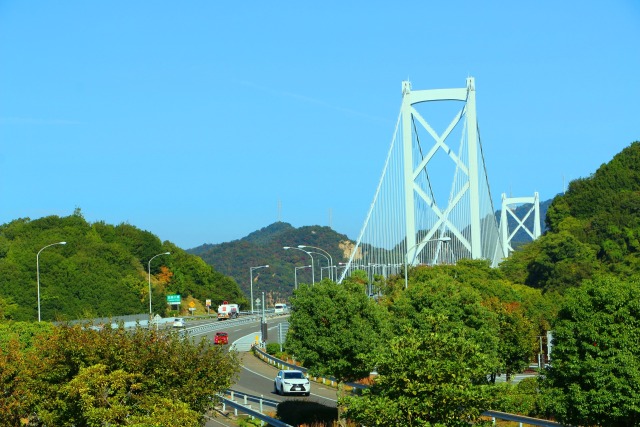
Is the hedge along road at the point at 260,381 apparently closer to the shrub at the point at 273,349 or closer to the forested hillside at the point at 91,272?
the shrub at the point at 273,349

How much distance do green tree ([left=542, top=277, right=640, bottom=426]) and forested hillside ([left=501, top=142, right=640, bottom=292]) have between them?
59.6 meters

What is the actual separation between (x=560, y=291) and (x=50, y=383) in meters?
62.4

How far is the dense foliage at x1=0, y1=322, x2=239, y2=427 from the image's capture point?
24453 millimetres

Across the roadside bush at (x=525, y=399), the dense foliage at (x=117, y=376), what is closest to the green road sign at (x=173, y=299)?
the roadside bush at (x=525, y=399)

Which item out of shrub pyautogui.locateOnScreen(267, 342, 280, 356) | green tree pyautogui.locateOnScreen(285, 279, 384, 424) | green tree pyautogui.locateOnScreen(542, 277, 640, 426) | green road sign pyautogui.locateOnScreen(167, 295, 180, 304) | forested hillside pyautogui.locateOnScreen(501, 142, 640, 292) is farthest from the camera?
green road sign pyautogui.locateOnScreen(167, 295, 180, 304)

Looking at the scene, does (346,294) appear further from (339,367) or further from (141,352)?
(141,352)

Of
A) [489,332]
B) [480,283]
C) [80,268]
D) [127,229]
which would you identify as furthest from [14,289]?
[489,332]

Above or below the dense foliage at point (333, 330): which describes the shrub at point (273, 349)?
below

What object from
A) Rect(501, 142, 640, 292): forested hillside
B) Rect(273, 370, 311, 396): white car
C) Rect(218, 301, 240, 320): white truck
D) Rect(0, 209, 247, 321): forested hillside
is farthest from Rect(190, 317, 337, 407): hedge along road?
Rect(218, 301, 240, 320): white truck

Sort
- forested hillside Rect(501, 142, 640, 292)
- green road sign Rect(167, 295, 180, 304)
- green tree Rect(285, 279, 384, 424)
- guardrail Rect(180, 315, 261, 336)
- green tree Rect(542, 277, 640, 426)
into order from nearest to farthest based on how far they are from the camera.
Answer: green tree Rect(542, 277, 640, 426) < green tree Rect(285, 279, 384, 424) < forested hillside Rect(501, 142, 640, 292) < guardrail Rect(180, 315, 261, 336) < green road sign Rect(167, 295, 180, 304)

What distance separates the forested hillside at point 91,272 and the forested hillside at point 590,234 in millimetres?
37397

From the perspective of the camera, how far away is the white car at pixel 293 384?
45812 mm

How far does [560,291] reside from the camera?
275 feet

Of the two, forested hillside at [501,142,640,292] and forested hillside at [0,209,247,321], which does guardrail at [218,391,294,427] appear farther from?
forested hillside at [501,142,640,292]
